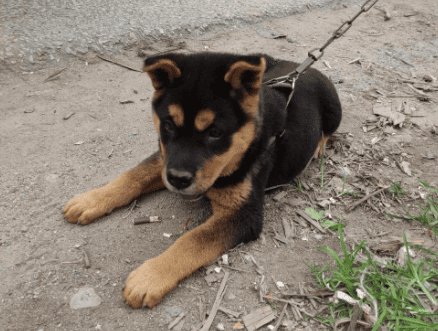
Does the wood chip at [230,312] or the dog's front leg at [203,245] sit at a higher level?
the dog's front leg at [203,245]

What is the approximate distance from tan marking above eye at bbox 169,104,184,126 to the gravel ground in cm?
371

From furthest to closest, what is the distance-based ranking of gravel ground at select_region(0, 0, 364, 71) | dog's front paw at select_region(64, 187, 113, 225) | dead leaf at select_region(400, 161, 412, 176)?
gravel ground at select_region(0, 0, 364, 71), dead leaf at select_region(400, 161, 412, 176), dog's front paw at select_region(64, 187, 113, 225)

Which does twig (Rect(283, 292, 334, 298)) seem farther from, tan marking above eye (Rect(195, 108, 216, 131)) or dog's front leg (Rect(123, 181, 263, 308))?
tan marking above eye (Rect(195, 108, 216, 131))

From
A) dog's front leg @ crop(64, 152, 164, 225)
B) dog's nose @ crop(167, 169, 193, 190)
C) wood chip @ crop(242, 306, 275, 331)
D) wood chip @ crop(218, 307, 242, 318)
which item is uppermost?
dog's nose @ crop(167, 169, 193, 190)

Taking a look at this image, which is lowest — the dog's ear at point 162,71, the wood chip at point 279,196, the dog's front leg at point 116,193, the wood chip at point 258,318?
the wood chip at point 279,196

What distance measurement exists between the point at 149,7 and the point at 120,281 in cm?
536

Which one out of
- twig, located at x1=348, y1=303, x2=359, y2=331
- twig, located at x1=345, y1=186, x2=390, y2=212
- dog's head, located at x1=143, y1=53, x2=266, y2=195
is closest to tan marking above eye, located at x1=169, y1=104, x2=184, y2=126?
dog's head, located at x1=143, y1=53, x2=266, y2=195

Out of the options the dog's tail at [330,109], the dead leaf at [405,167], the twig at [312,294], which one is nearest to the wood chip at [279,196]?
the dog's tail at [330,109]

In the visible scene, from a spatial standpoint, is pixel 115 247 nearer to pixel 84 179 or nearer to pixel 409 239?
pixel 84 179

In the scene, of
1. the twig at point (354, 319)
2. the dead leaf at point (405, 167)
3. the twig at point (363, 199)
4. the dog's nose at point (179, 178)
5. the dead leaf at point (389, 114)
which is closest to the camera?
the twig at point (354, 319)

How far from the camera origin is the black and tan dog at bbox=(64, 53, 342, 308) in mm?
2578

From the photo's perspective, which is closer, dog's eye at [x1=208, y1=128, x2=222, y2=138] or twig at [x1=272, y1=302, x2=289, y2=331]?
twig at [x1=272, y1=302, x2=289, y2=331]

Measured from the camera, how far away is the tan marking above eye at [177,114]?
2578 millimetres

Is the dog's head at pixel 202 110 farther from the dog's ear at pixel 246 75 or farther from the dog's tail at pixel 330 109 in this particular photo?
the dog's tail at pixel 330 109
